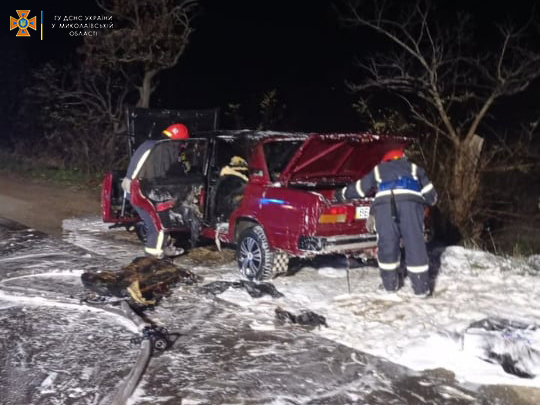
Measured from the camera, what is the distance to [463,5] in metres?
18.3

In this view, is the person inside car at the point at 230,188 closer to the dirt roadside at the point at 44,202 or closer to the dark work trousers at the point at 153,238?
the dark work trousers at the point at 153,238

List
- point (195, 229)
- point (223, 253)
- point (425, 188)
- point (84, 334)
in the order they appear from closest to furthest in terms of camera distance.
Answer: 1. point (84, 334)
2. point (425, 188)
3. point (195, 229)
4. point (223, 253)

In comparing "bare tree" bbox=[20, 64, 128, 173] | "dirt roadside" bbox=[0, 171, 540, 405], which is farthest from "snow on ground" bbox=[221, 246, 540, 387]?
"bare tree" bbox=[20, 64, 128, 173]

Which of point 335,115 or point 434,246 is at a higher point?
point 335,115

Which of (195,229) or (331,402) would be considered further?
(195,229)

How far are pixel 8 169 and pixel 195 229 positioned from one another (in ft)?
46.1

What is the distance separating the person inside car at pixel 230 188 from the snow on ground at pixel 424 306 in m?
0.74

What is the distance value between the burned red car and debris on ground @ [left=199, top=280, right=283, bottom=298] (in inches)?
9.0

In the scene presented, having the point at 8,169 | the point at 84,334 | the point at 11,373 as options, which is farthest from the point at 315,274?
the point at 8,169

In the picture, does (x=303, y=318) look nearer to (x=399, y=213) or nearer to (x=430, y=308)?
(x=430, y=308)

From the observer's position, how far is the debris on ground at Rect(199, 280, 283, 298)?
6.74 metres

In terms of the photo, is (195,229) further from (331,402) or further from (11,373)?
(331,402)

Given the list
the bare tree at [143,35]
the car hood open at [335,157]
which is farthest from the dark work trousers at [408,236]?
the bare tree at [143,35]

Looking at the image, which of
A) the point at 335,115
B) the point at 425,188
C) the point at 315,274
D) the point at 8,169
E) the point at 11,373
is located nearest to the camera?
the point at 11,373
